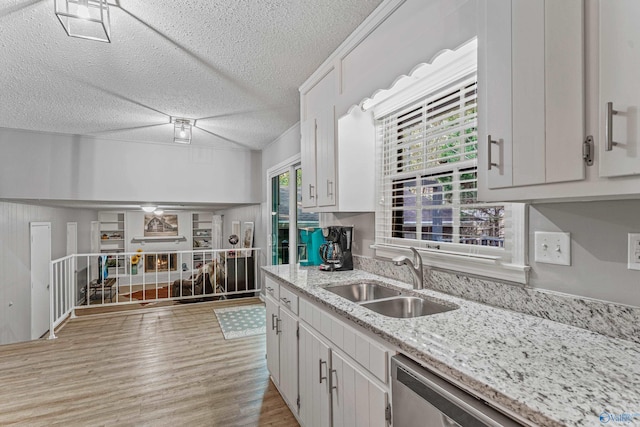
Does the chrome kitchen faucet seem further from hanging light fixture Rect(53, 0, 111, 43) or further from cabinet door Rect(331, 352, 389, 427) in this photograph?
hanging light fixture Rect(53, 0, 111, 43)

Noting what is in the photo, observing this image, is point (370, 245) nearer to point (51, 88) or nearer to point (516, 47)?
point (516, 47)

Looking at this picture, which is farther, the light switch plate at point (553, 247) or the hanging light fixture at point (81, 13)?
the hanging light fixture at point (81, 13)

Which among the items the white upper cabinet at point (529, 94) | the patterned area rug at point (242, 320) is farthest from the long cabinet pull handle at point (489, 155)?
the patterned area rug at point (242, 320)

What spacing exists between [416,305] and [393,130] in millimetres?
1225

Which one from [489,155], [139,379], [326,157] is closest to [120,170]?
[139,379]

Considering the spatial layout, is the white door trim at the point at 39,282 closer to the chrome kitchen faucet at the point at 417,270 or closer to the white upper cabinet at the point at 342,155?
the white upper cabinet at the point at 342,155

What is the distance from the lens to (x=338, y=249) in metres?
2.54

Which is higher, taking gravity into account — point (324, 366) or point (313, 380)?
point (324, 366)

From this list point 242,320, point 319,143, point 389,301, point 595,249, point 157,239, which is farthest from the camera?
point 157,239

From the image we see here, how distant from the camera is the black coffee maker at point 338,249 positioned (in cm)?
253

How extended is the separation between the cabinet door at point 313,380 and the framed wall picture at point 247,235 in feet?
12.8

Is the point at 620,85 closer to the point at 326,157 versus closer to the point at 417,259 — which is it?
the point at 417,259

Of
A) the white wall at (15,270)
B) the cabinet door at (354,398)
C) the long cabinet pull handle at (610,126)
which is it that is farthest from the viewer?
the white wall at (15,270)

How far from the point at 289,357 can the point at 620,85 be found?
2136 millimetres
